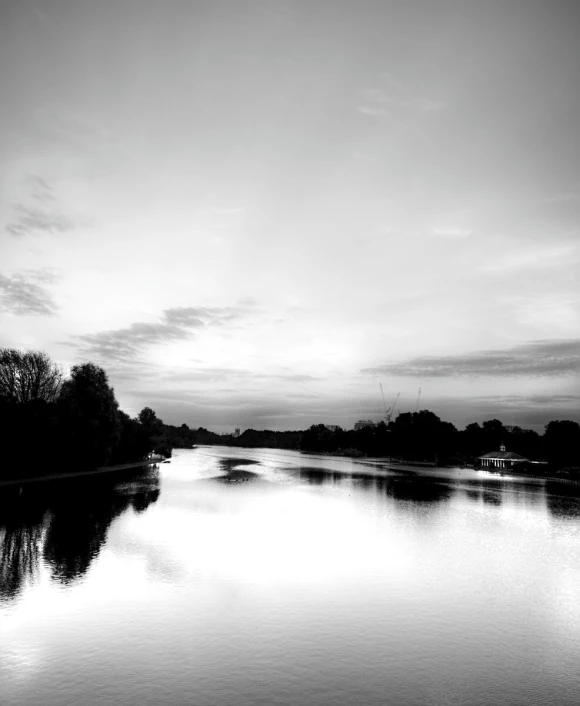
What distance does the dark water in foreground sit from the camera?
617 inches

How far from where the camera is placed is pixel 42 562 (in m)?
28.4

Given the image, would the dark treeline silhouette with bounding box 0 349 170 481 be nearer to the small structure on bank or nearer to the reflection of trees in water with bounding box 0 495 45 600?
the reflection of trees in water with bounding box 0 495 45 600

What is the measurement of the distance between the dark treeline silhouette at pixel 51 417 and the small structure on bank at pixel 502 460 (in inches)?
4852

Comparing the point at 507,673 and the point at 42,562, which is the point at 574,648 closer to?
the point at 507,673

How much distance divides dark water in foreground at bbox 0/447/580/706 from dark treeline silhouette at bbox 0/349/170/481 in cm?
2446

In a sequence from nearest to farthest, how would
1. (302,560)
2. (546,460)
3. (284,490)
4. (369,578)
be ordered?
1. (369,578)
2. (302,560)
3. (284,490)
4. (546,460)

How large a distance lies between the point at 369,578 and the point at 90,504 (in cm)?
3349

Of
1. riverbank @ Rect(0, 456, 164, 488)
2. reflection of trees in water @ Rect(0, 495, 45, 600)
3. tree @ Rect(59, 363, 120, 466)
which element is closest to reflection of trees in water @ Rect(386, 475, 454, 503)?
reflection of trees in water @ Rect(0, 495, 45, 600)

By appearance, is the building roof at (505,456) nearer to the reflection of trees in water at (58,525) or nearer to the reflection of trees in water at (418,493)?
the reflection of trees in water at (418,493)

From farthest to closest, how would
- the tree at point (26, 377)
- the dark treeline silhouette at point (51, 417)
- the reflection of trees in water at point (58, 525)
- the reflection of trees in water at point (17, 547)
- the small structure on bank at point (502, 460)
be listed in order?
1. the small structure on bank at point (502, 460)
2. the tree at point (26, 377)
3. the dark treeline silhouette at point (51, 417)
4. the reflection of trees in water at point (58, 525)
5. the reflection of trees in water at point (17, 547)

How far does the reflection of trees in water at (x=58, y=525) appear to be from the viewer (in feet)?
89.3

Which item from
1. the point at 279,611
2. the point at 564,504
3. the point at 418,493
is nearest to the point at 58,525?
the point at 279,611

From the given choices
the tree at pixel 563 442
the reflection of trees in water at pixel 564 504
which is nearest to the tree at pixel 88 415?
the reflection of trees in water at pixel 564 504

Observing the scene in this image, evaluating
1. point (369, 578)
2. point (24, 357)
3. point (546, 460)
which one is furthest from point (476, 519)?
point (546, 460)
